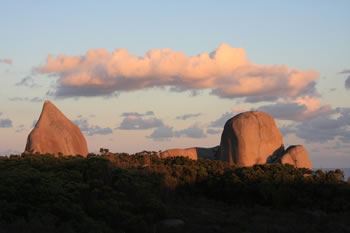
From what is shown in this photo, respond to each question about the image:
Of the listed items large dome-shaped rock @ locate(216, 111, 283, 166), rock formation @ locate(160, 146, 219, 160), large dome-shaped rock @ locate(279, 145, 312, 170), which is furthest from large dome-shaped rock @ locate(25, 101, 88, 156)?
large dome-shaped rock @ locate(279, 145, 312, 170)

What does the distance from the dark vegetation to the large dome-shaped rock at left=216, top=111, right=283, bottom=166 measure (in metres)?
11.3

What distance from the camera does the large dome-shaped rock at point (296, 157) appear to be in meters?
29.0

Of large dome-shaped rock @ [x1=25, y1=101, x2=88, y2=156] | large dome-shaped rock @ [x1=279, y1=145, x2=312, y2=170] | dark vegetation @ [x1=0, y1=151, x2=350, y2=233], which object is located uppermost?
large dome-shaped rock @ [x1=25, y1=101, x2=88, y2=156]

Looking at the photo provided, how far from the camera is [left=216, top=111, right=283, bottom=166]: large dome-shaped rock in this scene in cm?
3056

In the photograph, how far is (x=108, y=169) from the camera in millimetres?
14672

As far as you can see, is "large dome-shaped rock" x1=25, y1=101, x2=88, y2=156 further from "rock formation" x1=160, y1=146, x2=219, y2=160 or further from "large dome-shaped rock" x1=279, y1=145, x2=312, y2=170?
"large dome-shaped rock" x1=279, y1=145, x2=312, y2=170

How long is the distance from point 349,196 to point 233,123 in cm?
1584

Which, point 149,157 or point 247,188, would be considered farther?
point 149,157

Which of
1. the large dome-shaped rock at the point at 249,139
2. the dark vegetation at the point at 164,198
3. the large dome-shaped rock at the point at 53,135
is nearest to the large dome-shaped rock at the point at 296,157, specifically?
the large dome-shaped rock at the point at 249,139

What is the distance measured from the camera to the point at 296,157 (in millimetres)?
29359

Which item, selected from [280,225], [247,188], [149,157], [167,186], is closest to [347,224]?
[280,225]

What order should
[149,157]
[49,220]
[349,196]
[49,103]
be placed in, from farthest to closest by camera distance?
1. [49,103]
2. [149,157]
3. [349,196]
4. [49,220]

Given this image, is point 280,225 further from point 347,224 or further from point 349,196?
point 349,196

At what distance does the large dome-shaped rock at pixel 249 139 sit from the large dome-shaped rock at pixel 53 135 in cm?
1052
